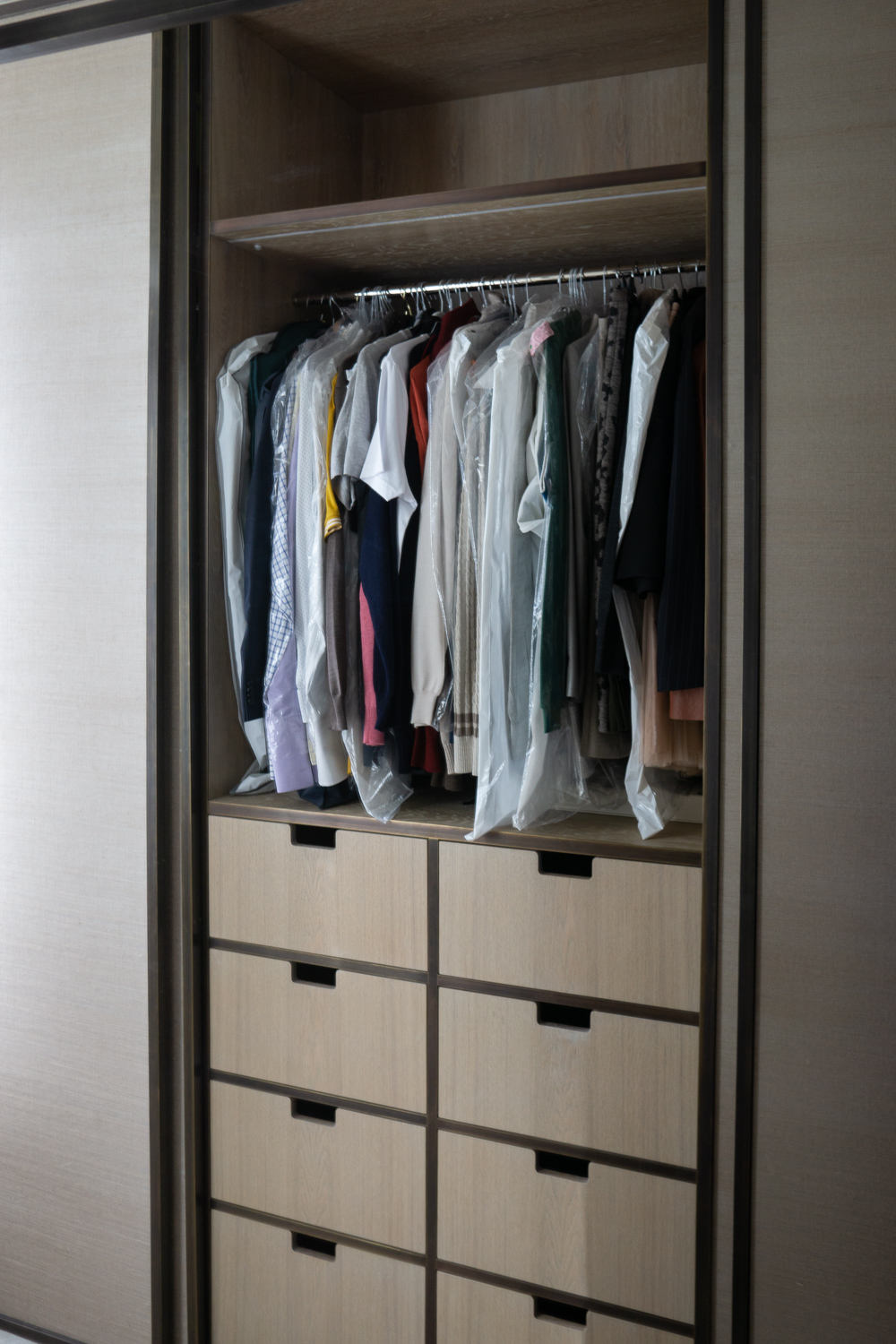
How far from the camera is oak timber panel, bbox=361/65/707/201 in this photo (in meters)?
2.05

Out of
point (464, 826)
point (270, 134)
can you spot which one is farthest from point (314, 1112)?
point (270, 134)

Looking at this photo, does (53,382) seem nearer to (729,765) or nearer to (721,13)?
(721,13)

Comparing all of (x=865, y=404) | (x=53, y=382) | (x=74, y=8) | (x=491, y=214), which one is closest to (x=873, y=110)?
(x=865, y=404)

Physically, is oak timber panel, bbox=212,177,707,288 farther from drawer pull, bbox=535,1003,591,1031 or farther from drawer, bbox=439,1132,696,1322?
drawer, bbox=439,1132,696,1322

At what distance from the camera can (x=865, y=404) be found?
1.37 meters

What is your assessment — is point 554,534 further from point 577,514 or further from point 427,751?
point 427,751

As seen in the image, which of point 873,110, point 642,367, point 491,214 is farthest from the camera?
point 491,214

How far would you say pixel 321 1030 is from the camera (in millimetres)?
1862

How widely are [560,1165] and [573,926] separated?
450mm

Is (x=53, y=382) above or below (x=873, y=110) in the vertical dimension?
below

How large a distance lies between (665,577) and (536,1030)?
0.78 m

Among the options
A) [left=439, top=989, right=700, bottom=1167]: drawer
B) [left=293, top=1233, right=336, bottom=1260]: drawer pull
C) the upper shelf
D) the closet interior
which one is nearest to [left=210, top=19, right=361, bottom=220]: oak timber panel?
the closet interior

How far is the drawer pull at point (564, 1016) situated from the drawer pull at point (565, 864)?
23cm

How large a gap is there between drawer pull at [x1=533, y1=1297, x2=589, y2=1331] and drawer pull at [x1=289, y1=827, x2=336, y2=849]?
86cm
